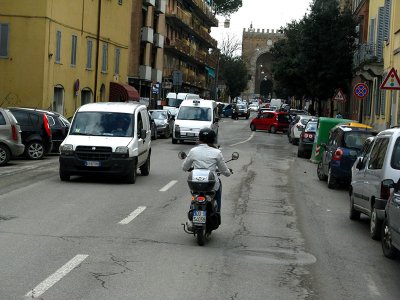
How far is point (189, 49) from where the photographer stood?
86500mm

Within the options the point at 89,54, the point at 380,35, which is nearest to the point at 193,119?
the point at 380,35

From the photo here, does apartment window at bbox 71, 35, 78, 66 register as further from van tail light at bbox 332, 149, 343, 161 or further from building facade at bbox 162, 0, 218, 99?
van tail light at bbox 332, 149, 343, 161

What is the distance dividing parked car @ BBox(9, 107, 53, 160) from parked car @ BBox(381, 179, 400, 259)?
16.4m

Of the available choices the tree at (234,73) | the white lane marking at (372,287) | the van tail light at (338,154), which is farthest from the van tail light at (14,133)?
the tree at (234,73)

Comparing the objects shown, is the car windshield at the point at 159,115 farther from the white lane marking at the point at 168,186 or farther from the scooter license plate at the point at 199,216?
the scooter license plate at the point at 199,216

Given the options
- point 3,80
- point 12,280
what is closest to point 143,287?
point 12,280

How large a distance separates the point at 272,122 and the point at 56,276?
5305 centimetres

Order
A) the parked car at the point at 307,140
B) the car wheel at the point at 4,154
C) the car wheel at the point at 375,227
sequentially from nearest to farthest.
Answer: the car wheel at the point at 375,227, the car wheel at the point at 4,154, the parked car at the point at 307,140

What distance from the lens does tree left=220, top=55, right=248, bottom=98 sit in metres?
127

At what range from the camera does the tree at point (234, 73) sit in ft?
416

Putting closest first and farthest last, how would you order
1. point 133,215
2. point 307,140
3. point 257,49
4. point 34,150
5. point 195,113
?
1. point 133,215
2. point 34,150
3. point 307,140
4. point 195,113
5. point 257,49

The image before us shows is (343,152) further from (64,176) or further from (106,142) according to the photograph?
(64,176)

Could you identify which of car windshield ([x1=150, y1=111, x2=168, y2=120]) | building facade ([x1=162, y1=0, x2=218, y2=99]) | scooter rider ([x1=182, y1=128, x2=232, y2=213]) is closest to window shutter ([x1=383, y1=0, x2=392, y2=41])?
car windshield ([x1=150, y1=111, x2=168, y2=120])

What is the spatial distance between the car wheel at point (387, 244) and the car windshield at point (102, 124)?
925 cm
